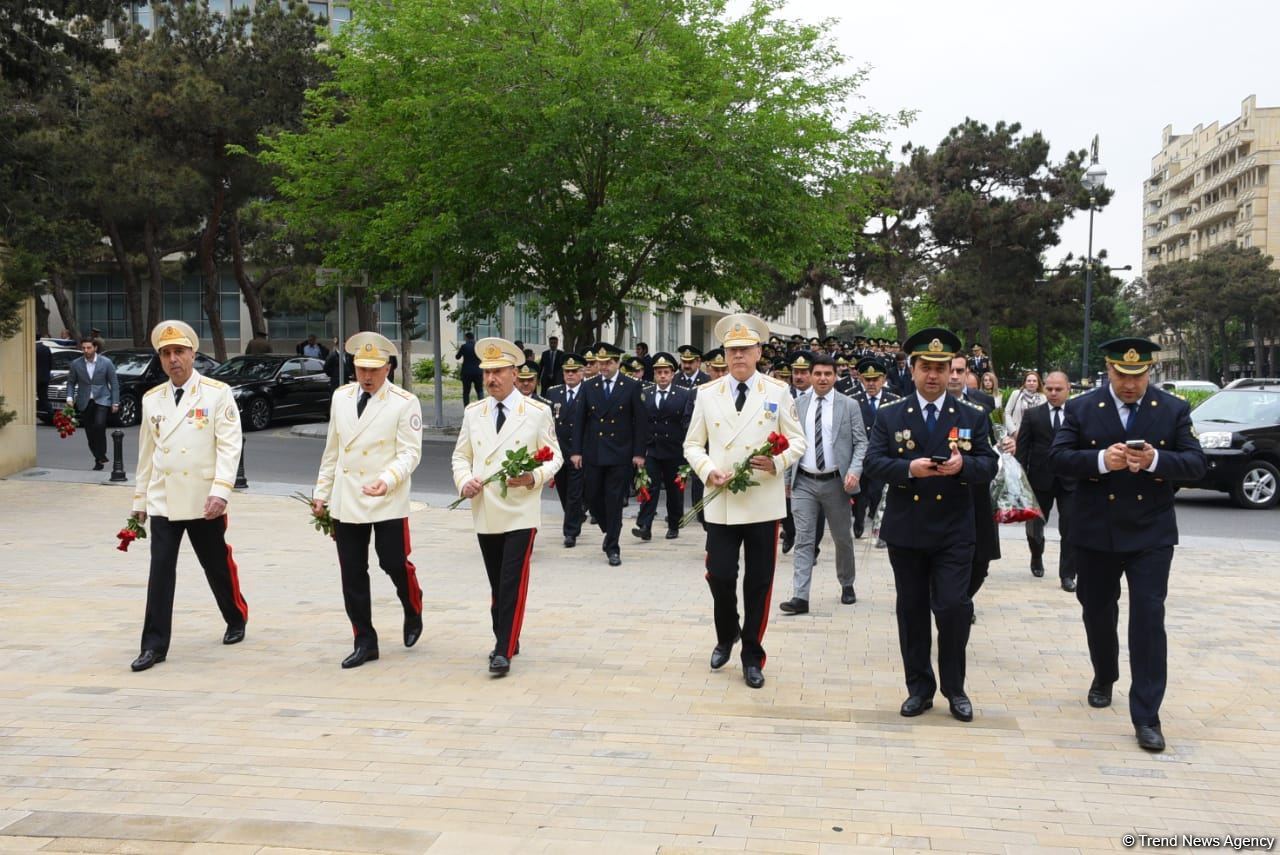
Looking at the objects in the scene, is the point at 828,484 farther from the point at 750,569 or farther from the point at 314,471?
the point at 314,471

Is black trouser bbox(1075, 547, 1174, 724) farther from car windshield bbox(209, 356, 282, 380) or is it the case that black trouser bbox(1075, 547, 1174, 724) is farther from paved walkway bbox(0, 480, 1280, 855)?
car windshield bbox(209, 356, 282, 380)

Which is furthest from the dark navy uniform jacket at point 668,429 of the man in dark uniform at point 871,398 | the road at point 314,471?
the road at point 314,471

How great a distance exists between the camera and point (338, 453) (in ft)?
24.9

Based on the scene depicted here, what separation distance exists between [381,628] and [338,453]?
1.59m

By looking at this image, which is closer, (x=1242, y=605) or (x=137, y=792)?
(x=137, y=792)

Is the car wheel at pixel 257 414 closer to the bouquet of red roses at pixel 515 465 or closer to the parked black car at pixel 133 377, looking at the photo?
the parked black car at pixel 133 377

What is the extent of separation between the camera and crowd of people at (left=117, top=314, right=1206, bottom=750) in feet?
20.0

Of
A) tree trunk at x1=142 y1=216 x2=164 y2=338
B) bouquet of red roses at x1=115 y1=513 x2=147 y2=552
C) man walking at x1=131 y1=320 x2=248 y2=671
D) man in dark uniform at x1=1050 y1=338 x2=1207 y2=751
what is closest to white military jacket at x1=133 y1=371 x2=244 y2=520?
man walking at x1=131 y1=320 x2=248 y2=671

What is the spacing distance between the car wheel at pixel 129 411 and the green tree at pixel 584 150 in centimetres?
536

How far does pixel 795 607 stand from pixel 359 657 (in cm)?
327

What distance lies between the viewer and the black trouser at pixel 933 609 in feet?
20.7

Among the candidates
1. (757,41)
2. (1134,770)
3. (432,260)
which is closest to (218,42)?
(432,260)

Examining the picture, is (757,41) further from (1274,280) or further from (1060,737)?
(1274,280)

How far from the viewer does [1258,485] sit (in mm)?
16938
